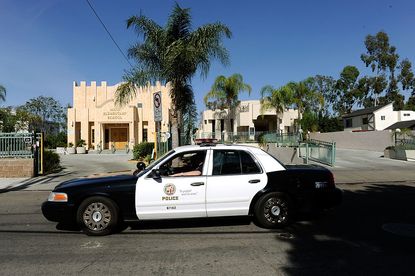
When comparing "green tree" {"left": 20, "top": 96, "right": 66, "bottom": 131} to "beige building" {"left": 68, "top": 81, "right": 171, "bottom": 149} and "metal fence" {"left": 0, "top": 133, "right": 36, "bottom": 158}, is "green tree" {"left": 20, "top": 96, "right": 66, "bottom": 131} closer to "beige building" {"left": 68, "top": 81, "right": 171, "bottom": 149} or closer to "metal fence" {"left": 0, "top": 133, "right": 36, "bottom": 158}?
"beige building" {"left": 68, "top": 81, "right": 171, "bottom": 149}

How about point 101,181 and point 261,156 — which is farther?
point 261,156

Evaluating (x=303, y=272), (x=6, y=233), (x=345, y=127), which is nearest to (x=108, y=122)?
(x=345, y=127)

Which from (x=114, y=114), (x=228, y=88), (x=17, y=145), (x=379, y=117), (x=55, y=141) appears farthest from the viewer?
(x=379, y=117)

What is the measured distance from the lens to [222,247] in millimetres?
5672

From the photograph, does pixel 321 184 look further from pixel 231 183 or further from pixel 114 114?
pixel 114 114

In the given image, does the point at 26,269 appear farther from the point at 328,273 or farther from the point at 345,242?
the point at 345,242

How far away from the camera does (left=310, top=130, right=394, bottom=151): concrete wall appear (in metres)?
33.6

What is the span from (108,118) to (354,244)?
41.5 meters

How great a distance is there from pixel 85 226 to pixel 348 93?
65.6 metres

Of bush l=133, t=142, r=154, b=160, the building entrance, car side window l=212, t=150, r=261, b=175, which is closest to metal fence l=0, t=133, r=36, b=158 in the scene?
bush l=133, t=142, r=154, b=160

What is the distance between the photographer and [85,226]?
20.7 ft

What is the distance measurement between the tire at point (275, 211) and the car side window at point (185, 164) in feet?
3.95

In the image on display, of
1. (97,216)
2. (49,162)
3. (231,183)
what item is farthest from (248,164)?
(49,162)

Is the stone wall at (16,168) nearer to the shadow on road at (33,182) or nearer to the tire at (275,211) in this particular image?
the shadow on road at (33,182)
